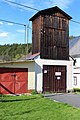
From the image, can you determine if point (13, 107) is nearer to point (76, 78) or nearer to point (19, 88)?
point (19, 88)

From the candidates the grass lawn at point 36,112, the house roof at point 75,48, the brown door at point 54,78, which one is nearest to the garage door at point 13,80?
the brown door at point 54,78

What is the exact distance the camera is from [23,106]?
13.8m

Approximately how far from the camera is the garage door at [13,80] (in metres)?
20.5

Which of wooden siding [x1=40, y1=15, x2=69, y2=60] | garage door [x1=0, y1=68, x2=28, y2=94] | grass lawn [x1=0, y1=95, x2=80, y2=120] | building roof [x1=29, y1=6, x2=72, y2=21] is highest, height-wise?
building roof [x1=29, y1=6, x2=72, y2=21]

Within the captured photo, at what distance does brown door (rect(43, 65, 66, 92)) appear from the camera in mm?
22391

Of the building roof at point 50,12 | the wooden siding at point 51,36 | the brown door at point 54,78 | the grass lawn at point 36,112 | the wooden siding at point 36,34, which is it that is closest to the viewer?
the grass lawn at point 36,112

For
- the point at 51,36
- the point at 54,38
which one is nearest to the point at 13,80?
the point at 51,36

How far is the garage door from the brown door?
188cm

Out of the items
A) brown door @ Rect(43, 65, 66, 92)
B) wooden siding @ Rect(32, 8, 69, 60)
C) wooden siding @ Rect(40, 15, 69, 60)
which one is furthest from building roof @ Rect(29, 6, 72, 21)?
brown door @ Rect(43, 65, 66, 92)

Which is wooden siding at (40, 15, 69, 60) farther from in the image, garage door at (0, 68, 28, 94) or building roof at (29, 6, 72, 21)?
garage door at (0, 68, 28, 94)

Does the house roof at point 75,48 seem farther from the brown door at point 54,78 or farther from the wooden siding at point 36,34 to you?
the wooden siding at point 36,34

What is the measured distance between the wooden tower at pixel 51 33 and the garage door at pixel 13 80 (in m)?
2.53

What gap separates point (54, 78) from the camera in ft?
74.9

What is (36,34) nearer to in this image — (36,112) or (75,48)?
(36,112)
